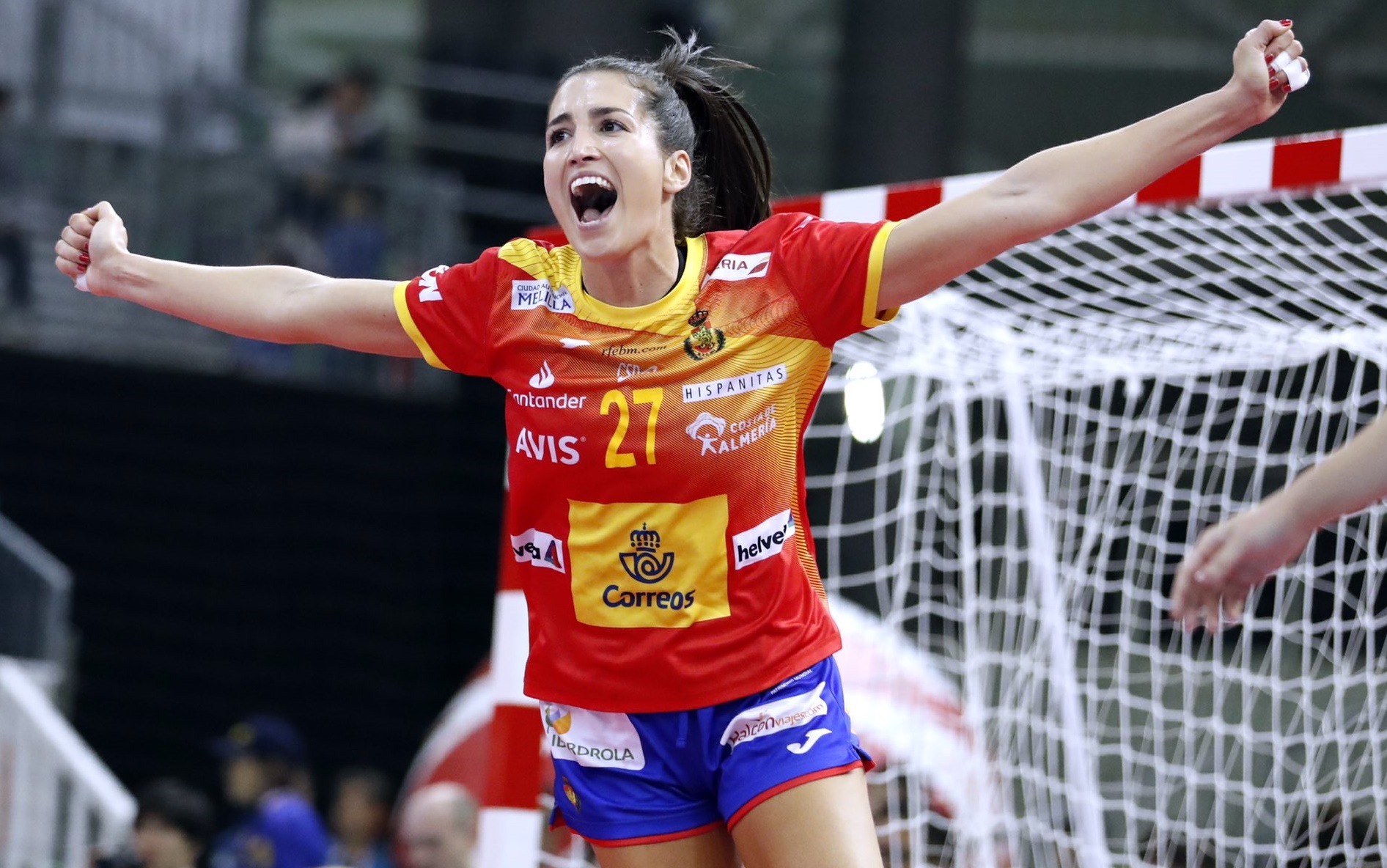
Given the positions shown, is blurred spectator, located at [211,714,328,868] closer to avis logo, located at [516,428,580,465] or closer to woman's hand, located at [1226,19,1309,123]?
avis logo, located at [516,428,580,465]

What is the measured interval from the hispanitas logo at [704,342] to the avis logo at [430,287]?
0.48m

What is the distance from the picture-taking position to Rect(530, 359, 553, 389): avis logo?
9.50ft

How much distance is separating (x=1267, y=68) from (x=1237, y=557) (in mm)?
763

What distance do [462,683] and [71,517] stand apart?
2632 millimetres

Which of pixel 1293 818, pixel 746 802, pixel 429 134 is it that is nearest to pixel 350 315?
pixel 746 802

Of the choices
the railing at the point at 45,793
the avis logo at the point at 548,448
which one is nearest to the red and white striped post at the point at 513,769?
the avis logo at the point at 548,448

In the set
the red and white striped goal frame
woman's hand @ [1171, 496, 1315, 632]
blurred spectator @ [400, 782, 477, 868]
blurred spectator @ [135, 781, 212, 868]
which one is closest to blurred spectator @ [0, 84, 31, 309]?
blurred spectator @ [135, 781, 212, 868]

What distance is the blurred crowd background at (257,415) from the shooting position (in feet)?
32.7

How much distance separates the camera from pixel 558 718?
2.96 meters

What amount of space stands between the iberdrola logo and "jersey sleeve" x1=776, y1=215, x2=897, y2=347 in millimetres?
773

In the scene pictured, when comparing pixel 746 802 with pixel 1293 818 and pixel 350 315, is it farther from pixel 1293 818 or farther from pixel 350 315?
pixel 1293 818

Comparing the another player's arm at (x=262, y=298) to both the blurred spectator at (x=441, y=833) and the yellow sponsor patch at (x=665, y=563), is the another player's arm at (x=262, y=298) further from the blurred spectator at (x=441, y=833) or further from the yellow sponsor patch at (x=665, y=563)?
the blurred spectator at (x=441, y=833)

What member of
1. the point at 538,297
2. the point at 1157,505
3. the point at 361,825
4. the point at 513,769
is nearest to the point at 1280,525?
the point at 538,297

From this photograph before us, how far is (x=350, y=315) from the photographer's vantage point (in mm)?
3047
